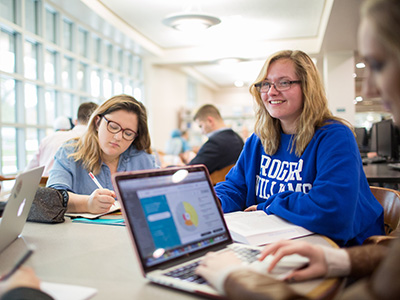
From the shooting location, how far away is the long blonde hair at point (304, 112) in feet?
4.78

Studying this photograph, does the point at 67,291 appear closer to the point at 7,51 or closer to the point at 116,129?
the point at 116,129

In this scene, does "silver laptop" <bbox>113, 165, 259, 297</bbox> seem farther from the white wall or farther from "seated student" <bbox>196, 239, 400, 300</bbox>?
the white wall

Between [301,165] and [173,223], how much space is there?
0.74 m

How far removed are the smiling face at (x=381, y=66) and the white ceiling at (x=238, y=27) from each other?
483 cm

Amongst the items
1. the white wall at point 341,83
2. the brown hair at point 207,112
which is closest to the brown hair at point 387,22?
the brown hair at point 207,112

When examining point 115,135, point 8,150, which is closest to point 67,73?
point 8,150

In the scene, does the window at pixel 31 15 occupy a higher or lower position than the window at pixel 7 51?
higher

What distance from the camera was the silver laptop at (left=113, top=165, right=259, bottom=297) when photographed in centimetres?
78

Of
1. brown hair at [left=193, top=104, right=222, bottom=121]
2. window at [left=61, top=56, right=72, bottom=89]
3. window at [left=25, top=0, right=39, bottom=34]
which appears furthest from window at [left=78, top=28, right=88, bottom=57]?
brown hair at [left=193, top=104, right=222, bottom=121]

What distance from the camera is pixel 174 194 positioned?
2.95ft

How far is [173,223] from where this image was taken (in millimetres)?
863

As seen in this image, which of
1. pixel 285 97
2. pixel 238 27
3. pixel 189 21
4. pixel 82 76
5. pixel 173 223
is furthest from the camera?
pixel 238 27

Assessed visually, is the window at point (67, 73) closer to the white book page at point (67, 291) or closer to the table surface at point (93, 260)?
the table surface at point (93, 260)

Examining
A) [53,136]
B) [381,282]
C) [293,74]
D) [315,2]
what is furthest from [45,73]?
[381,282]
